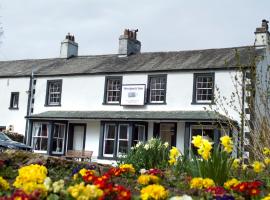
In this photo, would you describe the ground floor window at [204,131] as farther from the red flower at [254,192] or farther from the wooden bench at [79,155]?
the red flower at [254,192]

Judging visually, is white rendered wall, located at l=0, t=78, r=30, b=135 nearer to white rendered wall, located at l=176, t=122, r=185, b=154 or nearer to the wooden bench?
the wooden bench

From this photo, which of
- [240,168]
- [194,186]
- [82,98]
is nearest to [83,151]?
[82,98]

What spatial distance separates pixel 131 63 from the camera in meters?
26.6

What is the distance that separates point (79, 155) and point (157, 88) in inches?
215

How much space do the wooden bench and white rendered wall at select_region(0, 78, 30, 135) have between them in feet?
14.4

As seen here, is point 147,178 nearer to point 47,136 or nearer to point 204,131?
point 204,131

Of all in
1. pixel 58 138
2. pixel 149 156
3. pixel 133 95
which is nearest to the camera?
pixel 149 156

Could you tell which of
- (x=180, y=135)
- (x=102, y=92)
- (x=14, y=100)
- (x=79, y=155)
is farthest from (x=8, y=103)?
(x=180, y=135)

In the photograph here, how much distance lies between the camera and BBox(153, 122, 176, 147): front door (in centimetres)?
2378

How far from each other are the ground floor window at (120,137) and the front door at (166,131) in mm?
747

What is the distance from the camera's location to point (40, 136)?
27.2 metres

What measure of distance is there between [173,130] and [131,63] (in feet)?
16.5

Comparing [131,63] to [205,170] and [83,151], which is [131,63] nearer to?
[83,151]

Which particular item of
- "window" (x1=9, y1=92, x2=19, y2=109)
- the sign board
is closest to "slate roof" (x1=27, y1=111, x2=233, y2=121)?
the sign board
